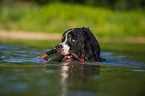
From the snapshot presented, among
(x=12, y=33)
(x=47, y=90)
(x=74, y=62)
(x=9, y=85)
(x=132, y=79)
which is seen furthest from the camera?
(x=12, y=33)

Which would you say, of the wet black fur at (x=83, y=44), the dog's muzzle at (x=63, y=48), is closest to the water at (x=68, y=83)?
the dog's muzzle at (x=63, y=48)

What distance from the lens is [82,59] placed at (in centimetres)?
738

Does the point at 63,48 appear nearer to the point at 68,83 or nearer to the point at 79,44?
the point at 79,44

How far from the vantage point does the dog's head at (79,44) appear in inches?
288

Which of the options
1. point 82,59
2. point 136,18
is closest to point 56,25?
point 136,18

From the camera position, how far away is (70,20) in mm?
22781

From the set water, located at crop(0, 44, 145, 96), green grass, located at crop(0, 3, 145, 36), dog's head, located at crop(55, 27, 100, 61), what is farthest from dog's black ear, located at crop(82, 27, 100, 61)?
green grass, located at crop(0, 3, 145, 36)

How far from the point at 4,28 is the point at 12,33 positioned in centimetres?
72

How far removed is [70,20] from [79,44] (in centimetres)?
1555

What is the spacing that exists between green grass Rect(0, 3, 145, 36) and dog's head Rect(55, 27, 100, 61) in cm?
1276

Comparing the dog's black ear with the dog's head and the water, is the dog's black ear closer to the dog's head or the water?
the dog's head

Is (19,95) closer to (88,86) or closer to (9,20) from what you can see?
(88,86)

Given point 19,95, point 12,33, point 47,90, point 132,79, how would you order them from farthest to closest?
point 12,33
point 132,79
point 47,90
point 19,95

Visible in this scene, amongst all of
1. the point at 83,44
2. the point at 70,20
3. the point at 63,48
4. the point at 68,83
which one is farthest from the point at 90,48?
the point at 70,20
